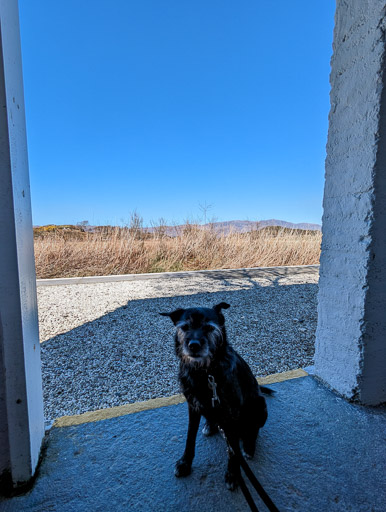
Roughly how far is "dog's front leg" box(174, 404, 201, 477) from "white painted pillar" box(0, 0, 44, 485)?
2.45 ft

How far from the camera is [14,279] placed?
3.70 feet

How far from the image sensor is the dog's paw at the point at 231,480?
122 centimetres

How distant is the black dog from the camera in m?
1.24

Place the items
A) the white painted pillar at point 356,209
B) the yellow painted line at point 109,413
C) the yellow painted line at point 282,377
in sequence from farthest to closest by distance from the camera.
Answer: the yellow painted line at point 282,377 → the yellow painted line at point 109,413 → the white painted pillar at point 356,209

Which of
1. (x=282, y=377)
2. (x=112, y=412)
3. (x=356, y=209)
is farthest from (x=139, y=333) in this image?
(x=356, y=209)

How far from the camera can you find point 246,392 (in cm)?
139

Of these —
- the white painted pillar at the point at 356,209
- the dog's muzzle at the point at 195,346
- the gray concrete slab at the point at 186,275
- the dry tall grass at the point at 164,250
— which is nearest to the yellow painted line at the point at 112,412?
the dog's muzzle at the point at 195,346

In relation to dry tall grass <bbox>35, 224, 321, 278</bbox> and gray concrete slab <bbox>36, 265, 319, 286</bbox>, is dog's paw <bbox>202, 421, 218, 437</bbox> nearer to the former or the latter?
gray concrete slab <bbox>36, 265, 319, 286</bbox>

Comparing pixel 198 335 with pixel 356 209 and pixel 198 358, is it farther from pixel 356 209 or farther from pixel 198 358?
pixel 356 209

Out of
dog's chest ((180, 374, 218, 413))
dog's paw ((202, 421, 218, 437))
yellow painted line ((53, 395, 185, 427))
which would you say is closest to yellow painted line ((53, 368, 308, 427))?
yellow painted line ((53, 395, 185, 427))

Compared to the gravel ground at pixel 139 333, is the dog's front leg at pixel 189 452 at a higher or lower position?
higher

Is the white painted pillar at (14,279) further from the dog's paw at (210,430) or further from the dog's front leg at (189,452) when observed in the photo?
the dog's paw at (210,430)

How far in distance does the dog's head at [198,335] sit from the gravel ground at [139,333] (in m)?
1.29

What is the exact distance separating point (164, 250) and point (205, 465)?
7.73 metres
